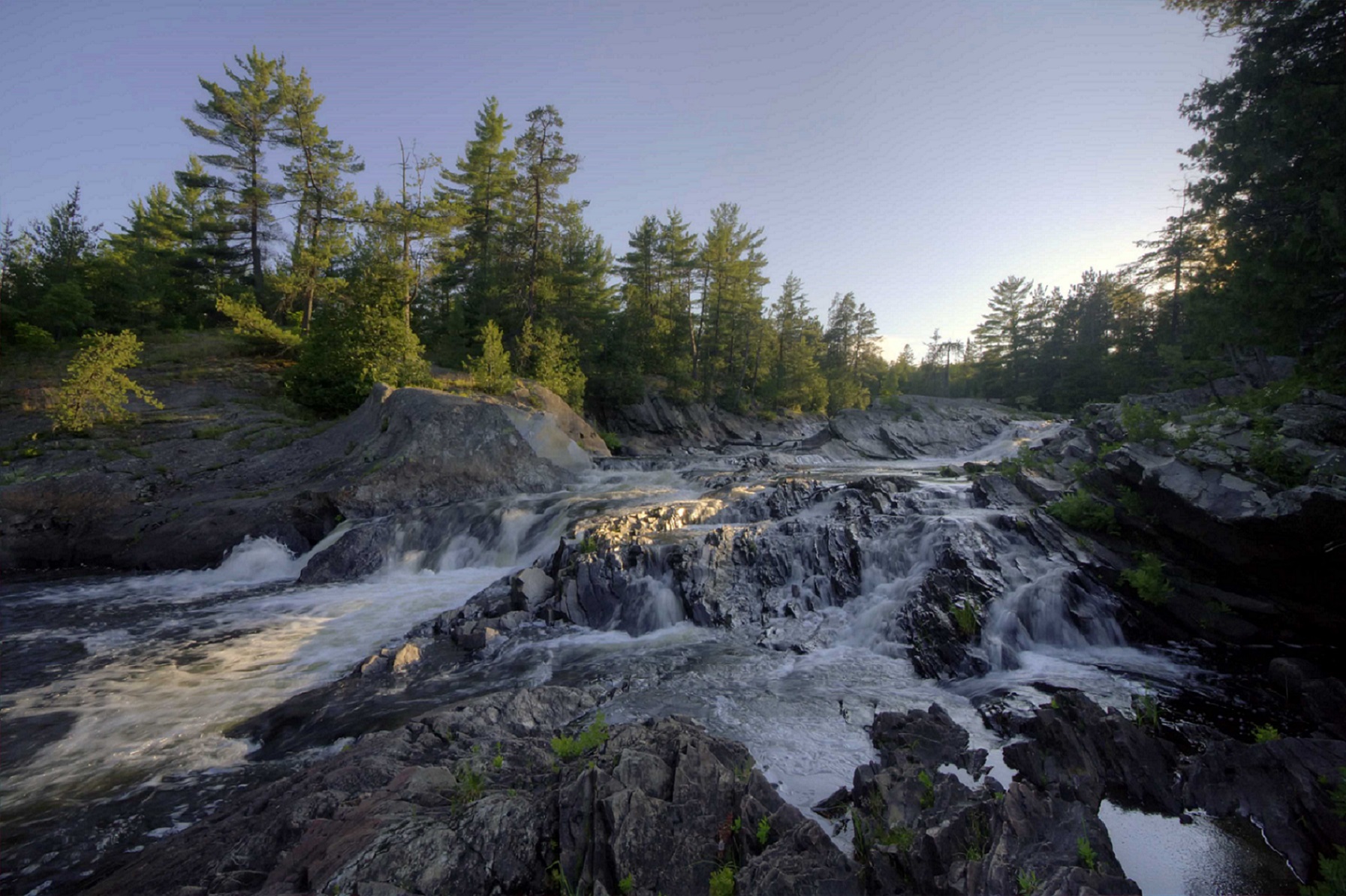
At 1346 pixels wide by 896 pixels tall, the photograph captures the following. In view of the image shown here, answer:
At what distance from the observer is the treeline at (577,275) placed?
1062 centimetres

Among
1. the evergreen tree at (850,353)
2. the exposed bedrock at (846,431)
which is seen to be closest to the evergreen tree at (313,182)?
the exposed bedrock at (846,431)

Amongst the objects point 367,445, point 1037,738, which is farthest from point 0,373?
point 1037,738

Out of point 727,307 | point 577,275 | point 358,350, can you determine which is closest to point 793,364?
point 727,307

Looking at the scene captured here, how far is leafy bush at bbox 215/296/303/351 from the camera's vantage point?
24.1 m

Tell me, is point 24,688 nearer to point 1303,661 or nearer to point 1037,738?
point 1037,738

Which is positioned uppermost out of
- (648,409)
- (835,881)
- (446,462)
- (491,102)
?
(491,102)

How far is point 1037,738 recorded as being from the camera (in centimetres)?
555

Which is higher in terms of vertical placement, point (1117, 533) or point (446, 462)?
point (446, 462)

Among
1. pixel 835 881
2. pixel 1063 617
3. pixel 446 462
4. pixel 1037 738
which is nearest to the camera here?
pixel 835 881

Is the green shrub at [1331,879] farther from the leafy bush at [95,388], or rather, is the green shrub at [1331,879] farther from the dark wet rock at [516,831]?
the leafy bush at [95,388]

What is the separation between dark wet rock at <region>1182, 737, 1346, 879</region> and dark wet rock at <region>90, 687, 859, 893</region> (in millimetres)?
3975

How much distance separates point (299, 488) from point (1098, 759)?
20.3m

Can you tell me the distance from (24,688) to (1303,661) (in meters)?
19.1

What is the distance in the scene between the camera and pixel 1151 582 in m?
9.06
